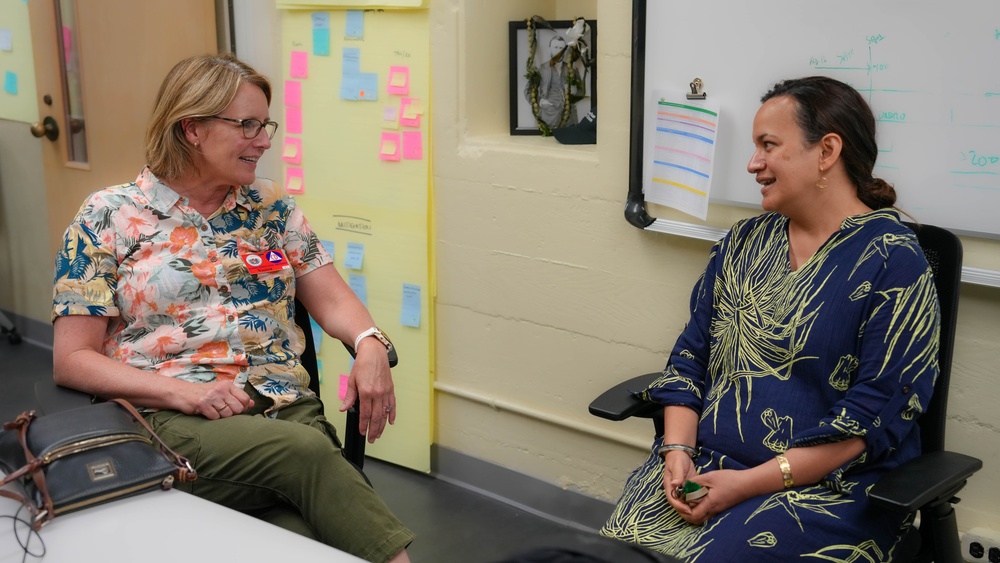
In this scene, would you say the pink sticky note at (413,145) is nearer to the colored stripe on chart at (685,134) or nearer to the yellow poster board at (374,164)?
the yellow poster board at (374,164)

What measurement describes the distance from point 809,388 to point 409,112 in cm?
164

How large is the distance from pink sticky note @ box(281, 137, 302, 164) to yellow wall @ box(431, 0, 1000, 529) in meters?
0.59

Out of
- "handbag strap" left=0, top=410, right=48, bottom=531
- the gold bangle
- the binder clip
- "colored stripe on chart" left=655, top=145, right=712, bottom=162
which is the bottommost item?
the gold bangle

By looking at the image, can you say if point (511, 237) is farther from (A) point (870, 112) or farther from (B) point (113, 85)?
(B) point (113, 85)

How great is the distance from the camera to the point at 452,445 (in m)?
3.19

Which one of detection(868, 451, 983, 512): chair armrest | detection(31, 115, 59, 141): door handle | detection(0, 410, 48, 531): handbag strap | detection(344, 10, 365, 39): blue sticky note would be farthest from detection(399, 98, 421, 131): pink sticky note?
detection(31, 115, 59, 141): door handle

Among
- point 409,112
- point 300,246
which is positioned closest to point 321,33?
point 409,112

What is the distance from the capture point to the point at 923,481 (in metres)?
1.59

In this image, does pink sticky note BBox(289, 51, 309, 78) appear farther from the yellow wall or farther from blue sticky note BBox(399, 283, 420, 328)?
blue sticky note BBox(399, 283, 420, 328)

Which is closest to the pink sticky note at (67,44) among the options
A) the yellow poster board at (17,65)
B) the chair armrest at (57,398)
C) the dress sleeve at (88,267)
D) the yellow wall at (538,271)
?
the yellow poster board at (17,65)

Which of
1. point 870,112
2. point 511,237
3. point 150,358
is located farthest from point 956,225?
point 150,358

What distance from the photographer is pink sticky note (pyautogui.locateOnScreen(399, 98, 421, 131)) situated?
299cm

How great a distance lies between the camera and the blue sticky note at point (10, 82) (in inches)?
174

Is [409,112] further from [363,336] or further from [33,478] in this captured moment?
[33,478]
